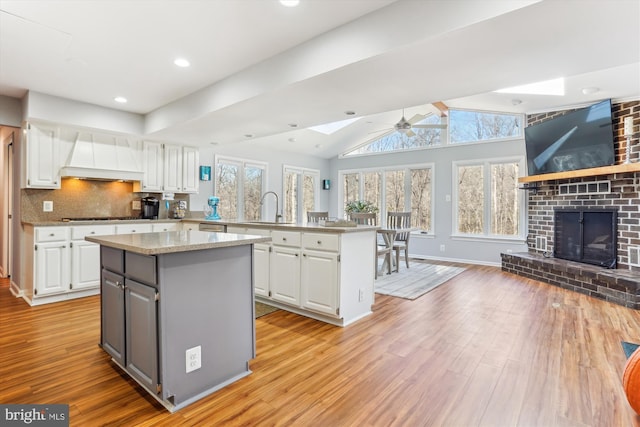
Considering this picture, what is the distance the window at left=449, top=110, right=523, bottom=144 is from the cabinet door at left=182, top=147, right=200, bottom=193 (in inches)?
202

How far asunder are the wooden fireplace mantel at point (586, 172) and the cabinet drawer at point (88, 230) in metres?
6.47

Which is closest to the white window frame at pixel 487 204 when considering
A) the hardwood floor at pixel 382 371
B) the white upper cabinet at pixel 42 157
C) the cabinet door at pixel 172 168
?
the hardwood floor at pixel 382 371

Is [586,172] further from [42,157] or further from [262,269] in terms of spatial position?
[42,157]

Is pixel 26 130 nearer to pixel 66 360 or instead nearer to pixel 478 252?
pixel 66 360

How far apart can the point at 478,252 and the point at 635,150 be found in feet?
9.66

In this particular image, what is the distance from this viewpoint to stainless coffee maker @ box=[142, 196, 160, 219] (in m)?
5.10

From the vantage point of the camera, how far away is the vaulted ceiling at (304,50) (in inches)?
77.6

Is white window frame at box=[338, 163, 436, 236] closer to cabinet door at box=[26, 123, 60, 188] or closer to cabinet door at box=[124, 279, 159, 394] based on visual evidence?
cabinet door at box=[26, 123, 60, 188]

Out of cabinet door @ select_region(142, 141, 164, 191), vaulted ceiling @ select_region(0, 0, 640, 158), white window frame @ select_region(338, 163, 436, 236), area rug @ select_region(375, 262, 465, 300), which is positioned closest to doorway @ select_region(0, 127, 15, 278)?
vaulted ceiling @ select_region(0, 0, 640, 158)

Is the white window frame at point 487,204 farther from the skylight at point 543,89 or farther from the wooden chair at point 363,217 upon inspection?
the wooden chair at point 363,217

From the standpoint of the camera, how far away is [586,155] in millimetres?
4781

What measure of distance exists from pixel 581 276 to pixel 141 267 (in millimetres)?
5237

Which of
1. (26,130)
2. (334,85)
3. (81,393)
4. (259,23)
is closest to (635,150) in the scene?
(334,85)

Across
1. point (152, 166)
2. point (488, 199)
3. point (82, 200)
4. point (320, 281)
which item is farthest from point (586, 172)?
point (82, 200)
